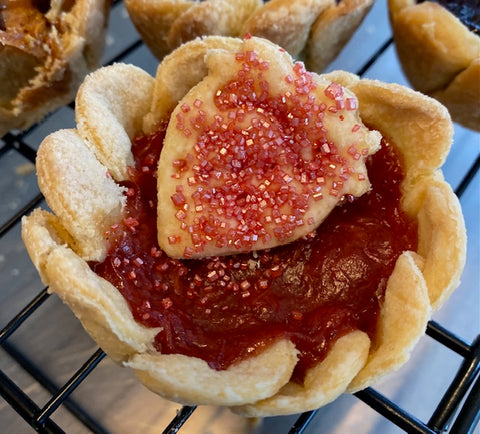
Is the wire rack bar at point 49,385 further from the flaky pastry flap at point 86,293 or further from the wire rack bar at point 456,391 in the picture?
the wire rack bar at point 456,391

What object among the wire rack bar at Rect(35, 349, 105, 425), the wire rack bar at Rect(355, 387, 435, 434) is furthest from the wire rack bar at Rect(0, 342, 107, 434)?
the wire rack bar at Rect(355, 387, 435, 434)

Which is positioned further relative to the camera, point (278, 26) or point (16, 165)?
point (16, 165)

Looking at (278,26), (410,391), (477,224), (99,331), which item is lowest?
(99,331)

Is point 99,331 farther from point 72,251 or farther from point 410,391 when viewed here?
point 410,391

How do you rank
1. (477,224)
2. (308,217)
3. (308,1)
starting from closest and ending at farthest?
(308,217)
(308,1)
(477,224)

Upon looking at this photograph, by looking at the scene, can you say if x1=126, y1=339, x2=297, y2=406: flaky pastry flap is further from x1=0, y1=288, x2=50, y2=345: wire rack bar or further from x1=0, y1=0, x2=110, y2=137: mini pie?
x1=0, y1=0, x2=110, y2=137: mini pie

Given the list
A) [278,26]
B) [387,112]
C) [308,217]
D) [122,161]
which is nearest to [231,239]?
[308,217]

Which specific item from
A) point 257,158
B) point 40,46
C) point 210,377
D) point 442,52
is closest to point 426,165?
point 257,158
